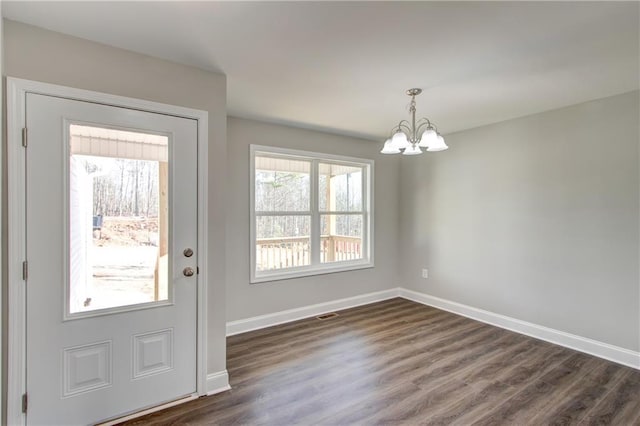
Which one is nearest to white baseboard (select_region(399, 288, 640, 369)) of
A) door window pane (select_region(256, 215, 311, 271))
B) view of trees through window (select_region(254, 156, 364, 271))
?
view of trees through window (select_region(254, 156, 364, 271))

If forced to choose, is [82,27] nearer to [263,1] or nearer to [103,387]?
[263,1]

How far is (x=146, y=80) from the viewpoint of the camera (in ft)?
6.73

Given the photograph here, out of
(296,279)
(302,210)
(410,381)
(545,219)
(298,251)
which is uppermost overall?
(302,210)

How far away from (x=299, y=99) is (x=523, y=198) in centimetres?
266

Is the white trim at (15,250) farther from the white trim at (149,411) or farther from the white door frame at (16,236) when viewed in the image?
the white trim at (149,411)

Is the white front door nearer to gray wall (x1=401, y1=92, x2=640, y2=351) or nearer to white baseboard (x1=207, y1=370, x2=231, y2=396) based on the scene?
white baseboard (x1=207, y1=370, x2=231, y2=396)

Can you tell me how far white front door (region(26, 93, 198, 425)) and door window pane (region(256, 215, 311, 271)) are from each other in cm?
149

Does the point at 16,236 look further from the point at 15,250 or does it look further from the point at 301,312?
the point at 301,312

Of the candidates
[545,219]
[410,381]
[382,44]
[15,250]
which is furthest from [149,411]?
[545,219]

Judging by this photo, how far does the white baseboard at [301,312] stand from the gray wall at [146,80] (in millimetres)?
1117

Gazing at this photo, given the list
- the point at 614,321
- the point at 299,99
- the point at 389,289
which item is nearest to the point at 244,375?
the point at 299,99

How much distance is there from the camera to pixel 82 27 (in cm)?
175

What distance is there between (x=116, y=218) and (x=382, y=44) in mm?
2035

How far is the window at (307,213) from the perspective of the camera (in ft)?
12.1
